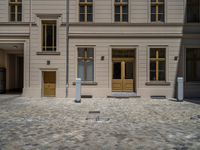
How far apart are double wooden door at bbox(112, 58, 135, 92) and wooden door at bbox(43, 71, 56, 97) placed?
190 inches

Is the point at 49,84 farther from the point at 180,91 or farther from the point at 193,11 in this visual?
the point at 193,11

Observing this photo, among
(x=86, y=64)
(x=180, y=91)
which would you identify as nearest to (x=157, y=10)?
(x=180, y=91)

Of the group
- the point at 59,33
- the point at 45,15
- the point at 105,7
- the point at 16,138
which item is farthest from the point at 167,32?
the point at 16,138

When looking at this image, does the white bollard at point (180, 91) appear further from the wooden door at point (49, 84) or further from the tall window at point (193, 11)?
the wooden door at point (49, 84)

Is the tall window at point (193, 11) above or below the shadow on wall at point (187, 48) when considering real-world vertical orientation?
above

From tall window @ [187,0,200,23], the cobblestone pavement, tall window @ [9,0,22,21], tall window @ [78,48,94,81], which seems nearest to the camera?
the cobblestone pavement

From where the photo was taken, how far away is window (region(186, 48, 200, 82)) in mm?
16469

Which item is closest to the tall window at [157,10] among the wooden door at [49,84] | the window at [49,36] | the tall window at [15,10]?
the window at [49,36]

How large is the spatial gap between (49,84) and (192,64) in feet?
38.0

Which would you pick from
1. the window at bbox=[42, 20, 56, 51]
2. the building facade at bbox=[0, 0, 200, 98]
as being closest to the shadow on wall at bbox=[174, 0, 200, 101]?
the building facade at bbox=[0, 0, 200, 98]

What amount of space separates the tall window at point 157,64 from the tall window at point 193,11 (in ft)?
11.5

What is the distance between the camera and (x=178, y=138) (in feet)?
19.7

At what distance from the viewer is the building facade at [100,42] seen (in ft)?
52.5

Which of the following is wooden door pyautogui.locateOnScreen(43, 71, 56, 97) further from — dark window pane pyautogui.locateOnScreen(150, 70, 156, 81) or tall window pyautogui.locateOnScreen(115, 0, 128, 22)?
dark window pane pyautogui.locateOnScreen(150, 70, 156, 81)
